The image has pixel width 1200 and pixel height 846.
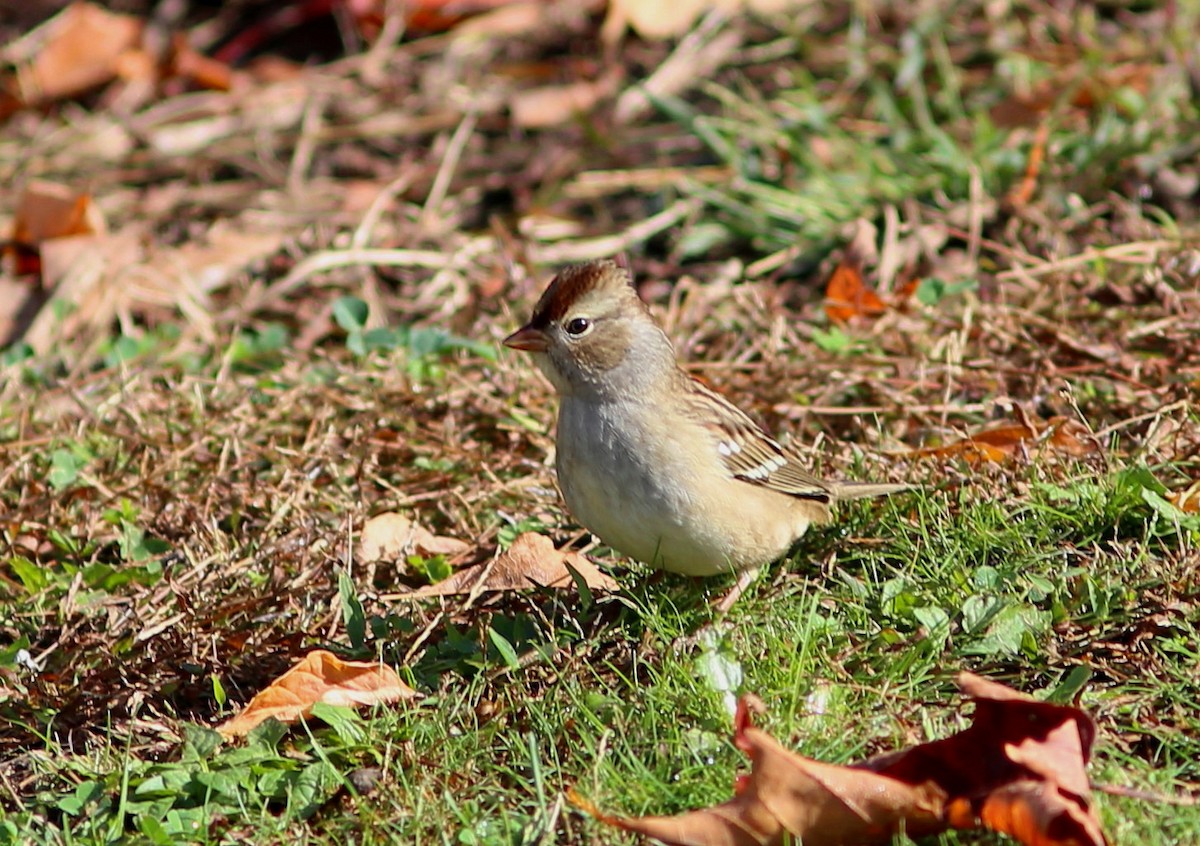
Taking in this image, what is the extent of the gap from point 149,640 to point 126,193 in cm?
361

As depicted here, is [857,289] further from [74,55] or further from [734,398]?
[74,55]

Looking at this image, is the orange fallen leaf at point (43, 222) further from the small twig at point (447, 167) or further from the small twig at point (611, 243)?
the small twig at point (611, 243)

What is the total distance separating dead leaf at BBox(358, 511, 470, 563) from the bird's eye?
728 mm

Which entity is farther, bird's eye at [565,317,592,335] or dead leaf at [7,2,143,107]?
dead leaf at [7,2,143,107]

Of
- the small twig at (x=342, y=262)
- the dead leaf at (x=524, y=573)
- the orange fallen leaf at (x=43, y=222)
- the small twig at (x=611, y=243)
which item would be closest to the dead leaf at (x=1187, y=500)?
the dead leaf at (x=524, y=573)

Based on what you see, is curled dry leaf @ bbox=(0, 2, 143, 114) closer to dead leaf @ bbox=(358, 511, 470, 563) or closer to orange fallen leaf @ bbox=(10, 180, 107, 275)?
orange fallen leaf @ bbox=(10, 180, 107, 275)

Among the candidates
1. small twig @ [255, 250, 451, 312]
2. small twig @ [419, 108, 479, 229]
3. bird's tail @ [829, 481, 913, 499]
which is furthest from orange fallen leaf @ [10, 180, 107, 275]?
bird's tail @ [829, 481, 913, 499]

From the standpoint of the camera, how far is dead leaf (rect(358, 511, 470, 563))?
13.8 ft

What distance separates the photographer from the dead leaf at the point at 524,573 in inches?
156

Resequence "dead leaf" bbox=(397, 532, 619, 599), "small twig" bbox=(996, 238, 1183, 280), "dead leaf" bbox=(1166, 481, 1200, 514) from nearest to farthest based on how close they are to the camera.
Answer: "dead leaf" bbox=(1166, 481, 1200, 514), "dead leaf" bbox=(397, 532, 619, 599), "small twig" bbox=(996, 238, 1183, 280)

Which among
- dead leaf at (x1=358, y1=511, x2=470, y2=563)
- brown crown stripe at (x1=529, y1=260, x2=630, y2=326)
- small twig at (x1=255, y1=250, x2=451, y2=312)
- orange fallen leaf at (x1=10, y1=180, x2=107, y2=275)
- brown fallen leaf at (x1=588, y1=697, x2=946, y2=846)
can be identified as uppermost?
brown crown stripe at (x1=529, y1=260, x2=630, y2=326)

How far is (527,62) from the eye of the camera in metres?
7.65

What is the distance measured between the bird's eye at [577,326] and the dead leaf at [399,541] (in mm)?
728

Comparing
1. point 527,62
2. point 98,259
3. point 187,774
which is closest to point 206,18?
point 527,62
